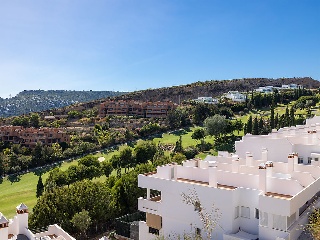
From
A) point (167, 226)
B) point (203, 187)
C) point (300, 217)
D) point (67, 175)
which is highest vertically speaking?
point (203, 187)

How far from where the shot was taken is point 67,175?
58219mm

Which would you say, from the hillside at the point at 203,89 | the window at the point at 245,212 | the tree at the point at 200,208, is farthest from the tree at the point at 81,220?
the hillside at the point at 203,89

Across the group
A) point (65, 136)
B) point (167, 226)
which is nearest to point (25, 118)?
point (65, 136)

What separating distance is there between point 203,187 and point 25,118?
108337mm

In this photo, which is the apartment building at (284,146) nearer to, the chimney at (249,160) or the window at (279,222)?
the chimney at (249,160)

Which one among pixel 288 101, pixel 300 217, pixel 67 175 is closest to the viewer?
pixel 300 217

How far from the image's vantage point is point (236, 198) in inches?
804

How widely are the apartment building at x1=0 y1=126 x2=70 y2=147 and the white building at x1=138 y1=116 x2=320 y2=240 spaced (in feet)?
238

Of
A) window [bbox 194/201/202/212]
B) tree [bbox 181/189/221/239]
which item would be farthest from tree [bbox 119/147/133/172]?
window [bbox 194/201/202/212]

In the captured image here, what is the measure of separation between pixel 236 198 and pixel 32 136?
84.4m

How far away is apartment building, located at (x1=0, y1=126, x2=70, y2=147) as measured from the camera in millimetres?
94500

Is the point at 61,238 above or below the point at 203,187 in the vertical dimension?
below

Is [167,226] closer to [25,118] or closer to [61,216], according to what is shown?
[61,216]

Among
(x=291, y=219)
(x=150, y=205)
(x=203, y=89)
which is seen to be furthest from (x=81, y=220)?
(x=203, y=89)
